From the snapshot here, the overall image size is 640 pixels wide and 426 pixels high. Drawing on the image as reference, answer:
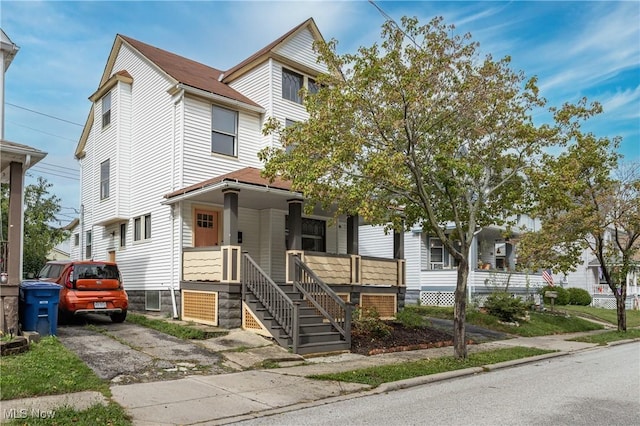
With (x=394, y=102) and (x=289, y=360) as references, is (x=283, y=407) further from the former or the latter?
(x=394, y=102)

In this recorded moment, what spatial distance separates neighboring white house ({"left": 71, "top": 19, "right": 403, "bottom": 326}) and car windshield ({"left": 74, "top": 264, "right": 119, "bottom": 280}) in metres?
2.00

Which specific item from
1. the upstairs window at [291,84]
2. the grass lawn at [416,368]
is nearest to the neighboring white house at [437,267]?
the upstairs window at [291,84]

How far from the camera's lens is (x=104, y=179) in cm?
2069

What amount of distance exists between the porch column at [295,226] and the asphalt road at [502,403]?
253 inches

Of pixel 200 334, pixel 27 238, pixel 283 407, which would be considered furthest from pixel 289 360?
pixel 27 238

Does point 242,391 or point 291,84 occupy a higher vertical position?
point 291,84

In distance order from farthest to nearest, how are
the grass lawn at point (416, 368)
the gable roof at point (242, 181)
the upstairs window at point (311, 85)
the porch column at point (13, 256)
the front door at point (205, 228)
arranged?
1. the upstairs window at point (311, 85)
2. the front door at point (205, 228)
3. the gable roof at point (242, 181)
4. the porch column at point (13, 256)
5. the grass lawn at point (416, 368)

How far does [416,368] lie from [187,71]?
13.4 meters

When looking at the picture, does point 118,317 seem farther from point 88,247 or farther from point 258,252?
point 88,247

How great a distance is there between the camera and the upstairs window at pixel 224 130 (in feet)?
58.6

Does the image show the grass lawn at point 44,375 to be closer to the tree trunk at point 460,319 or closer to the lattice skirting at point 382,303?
the tree trunk at point 460,319

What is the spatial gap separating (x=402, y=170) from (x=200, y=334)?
20.1ft
